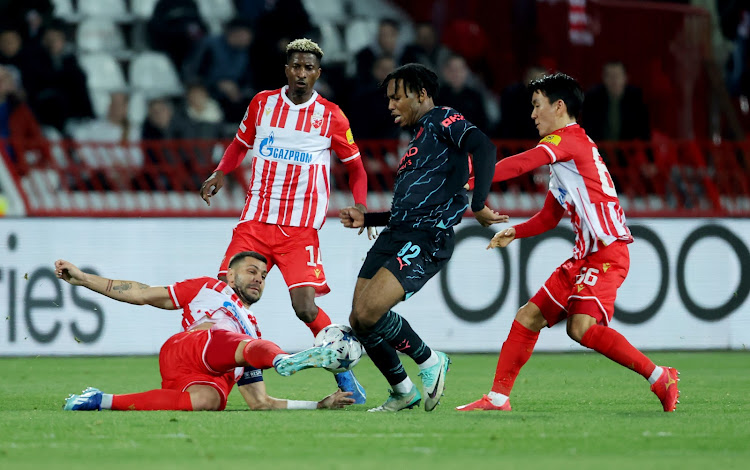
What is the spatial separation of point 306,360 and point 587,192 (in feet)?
6.27

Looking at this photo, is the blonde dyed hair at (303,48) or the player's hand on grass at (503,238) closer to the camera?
the player's hand on grass at (503,238)

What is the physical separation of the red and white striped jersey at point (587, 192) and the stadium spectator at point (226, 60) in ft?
24.7

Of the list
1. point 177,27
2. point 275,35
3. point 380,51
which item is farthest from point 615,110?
point 177,27

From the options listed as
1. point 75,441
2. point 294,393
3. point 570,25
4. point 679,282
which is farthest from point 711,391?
point 570,25

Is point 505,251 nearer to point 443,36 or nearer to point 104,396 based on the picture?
point 443,36

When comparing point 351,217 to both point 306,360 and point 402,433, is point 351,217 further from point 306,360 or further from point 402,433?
point 402,433

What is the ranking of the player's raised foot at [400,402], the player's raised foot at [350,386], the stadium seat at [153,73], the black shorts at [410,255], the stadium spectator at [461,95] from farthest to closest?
the stadium seat at [153,73] < the stadium spectator at [461,95] < the player's raised foot at [350,386] < the player's raised foot at [400,402] < the black shorts at [410,255]

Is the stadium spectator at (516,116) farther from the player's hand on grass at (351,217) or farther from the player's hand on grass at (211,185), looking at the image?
the player's hand on grass at (351,217)

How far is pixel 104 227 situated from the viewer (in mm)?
11320

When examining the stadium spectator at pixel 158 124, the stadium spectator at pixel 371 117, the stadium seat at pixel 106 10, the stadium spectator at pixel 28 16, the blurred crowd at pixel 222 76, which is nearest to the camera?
the stadium spectator at pixel 158 124

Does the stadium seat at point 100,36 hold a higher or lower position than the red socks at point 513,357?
higher

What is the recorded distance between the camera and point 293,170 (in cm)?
845

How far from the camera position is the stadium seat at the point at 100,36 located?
15609 millimetres

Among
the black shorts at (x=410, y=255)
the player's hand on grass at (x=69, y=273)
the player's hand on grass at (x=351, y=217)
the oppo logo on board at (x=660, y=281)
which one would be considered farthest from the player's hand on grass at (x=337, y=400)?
the oppo logo on board at (x=660, y=281)
